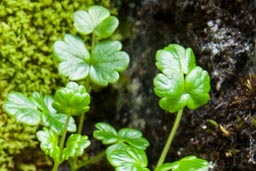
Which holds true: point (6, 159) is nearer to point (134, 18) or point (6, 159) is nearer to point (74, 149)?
point (74, 149)

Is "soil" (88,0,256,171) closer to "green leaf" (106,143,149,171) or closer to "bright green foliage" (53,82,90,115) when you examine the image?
"green leaf" (106,143,149,171)

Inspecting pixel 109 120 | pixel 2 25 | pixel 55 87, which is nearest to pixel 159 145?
pixel 109 120

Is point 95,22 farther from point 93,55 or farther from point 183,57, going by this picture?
point 183,57

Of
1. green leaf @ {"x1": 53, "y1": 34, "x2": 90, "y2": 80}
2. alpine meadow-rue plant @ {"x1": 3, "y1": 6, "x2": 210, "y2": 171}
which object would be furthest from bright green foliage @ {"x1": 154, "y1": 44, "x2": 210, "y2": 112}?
green leaf @ {"x1": 53, "y1": 34, "x2": 90, "y2": 80}

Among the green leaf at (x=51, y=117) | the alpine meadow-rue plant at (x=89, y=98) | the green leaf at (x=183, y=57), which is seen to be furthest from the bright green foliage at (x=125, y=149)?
the green leaf at (x=183, y=57)

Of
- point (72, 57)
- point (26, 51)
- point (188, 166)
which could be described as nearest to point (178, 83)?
point (188, 166)

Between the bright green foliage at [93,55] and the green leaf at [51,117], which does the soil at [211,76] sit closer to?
the bright green foliage at [93,55]
